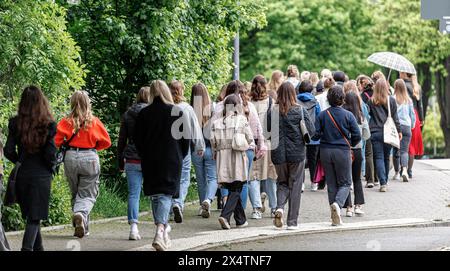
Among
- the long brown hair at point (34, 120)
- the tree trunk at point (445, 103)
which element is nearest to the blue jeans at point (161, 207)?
the long brown hair at point (34, 120)

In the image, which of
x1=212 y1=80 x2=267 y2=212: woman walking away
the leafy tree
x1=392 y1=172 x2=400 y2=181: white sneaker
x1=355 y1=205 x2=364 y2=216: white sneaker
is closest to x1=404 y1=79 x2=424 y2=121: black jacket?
x1=392 y1=172 x2=400 y2=181: white sneaker

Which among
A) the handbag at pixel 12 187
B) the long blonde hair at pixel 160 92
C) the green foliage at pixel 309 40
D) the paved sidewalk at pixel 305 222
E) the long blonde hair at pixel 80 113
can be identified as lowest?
the paved sidewalk at pixel 305 222

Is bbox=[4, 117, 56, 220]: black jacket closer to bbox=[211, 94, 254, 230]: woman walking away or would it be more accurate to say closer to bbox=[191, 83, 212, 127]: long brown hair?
bbox=[211, 94, 254, 230]: woman walking away

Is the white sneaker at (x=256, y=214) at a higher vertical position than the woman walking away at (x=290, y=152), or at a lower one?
lower

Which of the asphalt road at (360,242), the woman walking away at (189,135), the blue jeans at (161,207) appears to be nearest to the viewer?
the blue jeans at (161,207)

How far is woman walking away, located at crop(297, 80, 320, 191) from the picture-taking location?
761 inches

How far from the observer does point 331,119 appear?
1614cm

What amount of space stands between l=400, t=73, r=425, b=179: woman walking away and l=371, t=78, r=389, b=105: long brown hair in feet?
9.19

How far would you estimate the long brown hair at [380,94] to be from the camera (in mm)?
20625

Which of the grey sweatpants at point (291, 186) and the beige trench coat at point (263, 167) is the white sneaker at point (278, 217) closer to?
the grey sweatpants at point (291, 186)

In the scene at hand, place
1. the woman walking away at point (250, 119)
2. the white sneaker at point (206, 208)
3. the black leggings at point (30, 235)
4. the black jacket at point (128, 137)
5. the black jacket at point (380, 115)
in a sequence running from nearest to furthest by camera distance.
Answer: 1. the black leggings at point (30, 235)
2. the black jacket at point (128, 137)
3. the woman walking away at point (250, 119)
4. the white sneaker at point (206, 208)
5. the black jacket at point (380, 115)

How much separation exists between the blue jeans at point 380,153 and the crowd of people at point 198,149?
4.80 feet

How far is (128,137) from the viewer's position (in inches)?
586
